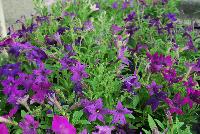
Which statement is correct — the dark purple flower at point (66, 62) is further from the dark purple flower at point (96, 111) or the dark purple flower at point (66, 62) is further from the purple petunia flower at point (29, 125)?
the purple petunia flower at point (29, 125)

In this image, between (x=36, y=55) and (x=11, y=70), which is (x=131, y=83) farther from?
(x=11, y=70)

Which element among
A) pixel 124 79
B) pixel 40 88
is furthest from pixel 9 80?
pixel 124 79

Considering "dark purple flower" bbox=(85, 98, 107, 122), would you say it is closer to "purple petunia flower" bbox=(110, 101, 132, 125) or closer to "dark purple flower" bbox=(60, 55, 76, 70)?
"purple petunia flower" bbox=(110, 101, 132, 125)

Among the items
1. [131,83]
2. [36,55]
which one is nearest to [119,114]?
[131,83]

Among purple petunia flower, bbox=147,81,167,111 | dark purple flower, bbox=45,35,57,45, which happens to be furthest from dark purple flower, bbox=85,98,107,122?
dark purple flower, bbox=45,35,57,45

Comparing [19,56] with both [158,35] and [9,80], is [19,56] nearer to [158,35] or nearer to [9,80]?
[9,80]
